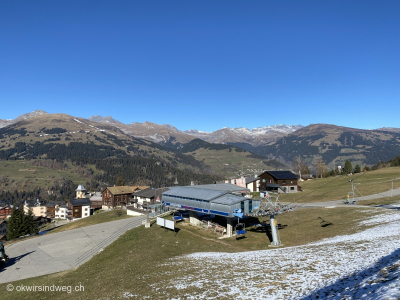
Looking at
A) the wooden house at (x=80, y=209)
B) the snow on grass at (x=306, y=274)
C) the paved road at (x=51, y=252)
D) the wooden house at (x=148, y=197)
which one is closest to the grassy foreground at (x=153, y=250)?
the snow on grass at (x=306, y=274)

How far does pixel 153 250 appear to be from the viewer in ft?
123

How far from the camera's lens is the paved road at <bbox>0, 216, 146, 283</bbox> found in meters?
37.4

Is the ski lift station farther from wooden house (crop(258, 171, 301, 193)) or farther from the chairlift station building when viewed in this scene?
wooden house (crop(258, 171, 301, 193))

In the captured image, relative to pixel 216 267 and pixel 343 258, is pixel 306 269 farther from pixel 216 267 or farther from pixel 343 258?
pixel 216 267

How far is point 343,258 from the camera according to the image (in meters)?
22.3

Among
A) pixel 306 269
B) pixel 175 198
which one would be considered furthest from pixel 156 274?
pixel 175 198

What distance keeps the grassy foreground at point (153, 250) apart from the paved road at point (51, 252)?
5148 millimetres

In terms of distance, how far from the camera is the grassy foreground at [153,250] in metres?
23.0

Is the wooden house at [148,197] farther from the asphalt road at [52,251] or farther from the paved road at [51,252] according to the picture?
the paved road at [51,252]

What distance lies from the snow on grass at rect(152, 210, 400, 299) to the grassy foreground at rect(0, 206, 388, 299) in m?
2.70

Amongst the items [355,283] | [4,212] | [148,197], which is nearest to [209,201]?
[355,283]

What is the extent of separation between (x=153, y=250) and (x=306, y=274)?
24.8 meters

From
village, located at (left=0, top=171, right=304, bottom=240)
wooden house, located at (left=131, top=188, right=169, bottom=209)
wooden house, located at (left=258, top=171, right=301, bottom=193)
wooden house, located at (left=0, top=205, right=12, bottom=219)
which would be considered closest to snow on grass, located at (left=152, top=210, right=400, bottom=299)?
village, located at (left=0, top=171, right=304, bottom=240)

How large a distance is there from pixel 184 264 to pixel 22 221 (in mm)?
102694
